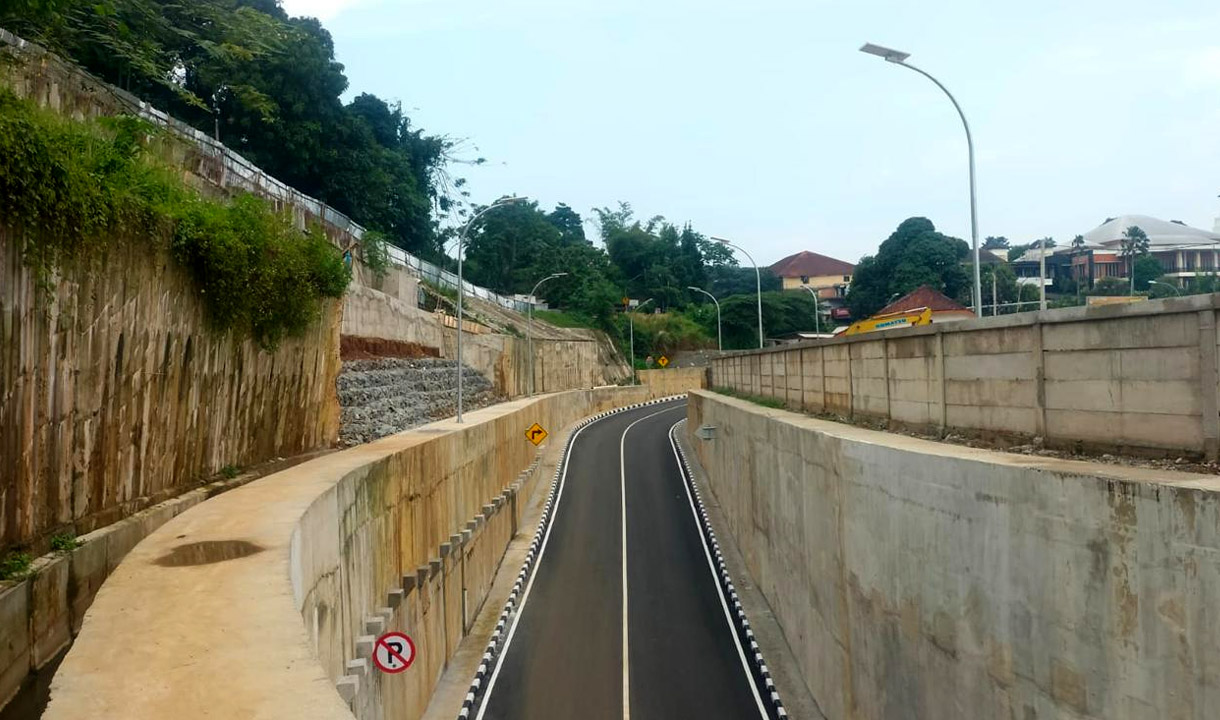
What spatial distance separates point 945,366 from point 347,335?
19.6 m

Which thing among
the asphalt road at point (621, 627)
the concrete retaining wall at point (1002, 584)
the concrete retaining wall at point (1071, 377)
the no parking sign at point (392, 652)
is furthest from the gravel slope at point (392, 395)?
the concrete retaining wall at point (1071, 377)

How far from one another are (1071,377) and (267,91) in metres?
40.3

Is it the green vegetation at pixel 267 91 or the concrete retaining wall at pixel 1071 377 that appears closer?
the concrete retaining wall at pixel 1071 377

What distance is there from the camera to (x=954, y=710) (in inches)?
401

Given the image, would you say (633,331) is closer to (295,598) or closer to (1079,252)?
(1079,252)

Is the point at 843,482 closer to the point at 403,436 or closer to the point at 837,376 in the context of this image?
the point at 837,376

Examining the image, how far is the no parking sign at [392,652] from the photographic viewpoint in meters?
11.7

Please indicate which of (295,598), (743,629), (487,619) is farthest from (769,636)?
(295,598)

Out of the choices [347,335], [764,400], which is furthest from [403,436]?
[764,400]

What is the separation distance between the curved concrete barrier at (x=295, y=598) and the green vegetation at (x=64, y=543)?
2.10 ft

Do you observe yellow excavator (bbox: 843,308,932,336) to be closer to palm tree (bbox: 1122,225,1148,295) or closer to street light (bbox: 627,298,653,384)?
palm tree (bbox: 1122,225,1148,295)

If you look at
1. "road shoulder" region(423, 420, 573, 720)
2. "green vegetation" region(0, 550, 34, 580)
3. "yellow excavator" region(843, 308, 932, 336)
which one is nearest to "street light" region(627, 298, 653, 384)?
"road shoulder" region(423, 420, 573, 720)

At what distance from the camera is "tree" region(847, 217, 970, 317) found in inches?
2502

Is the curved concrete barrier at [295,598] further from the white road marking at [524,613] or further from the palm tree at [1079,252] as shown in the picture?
the palm tree at [1079,252]
